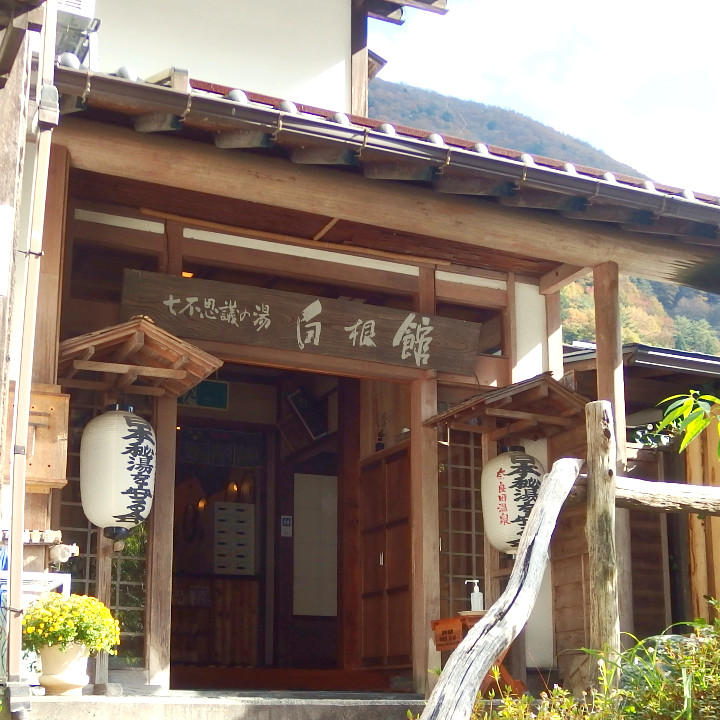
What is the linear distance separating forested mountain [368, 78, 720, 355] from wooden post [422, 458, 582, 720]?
1002 inches

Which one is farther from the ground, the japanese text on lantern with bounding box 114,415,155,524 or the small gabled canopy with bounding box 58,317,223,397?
the small gabled canopy with bounding box 58,317,223,397

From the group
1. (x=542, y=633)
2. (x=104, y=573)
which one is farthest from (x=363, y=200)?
(x=542, y=633)

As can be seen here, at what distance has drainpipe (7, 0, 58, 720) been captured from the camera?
17.2 feet

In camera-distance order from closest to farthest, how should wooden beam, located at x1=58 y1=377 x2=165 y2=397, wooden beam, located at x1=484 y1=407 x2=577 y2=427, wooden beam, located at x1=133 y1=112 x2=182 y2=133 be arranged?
1. wooden beam, located at x1=133 y1=112 x2=182 y2=133
2. wooden beam, located at x1=58 y1=377 x2=165 y2=397
3. wooden beam, located at x1=484 y1=407 x2=577 y2=427

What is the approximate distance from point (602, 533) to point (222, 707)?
2644mm

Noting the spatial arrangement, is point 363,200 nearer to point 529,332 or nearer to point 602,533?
point 529,332

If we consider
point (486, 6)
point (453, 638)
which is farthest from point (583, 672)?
point (486, 6)

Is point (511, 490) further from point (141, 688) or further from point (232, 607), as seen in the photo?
point (232, 607)

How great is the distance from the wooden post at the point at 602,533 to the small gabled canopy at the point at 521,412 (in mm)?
2940

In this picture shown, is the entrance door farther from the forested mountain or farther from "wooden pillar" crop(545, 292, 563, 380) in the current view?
the forested mountain

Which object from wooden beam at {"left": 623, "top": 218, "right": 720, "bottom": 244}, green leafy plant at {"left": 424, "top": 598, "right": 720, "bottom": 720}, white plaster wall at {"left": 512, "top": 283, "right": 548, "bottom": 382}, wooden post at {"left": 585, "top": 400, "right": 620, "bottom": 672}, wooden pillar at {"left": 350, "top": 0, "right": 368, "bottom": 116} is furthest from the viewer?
wooden pillar at {"left": 350, "top": 0, "right": 368, "bottom": 116}

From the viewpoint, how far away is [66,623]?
6160mm

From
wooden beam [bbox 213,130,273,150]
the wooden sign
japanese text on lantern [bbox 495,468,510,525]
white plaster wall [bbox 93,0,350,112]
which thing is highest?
white plaster wall [bbox 93,0,350,112]

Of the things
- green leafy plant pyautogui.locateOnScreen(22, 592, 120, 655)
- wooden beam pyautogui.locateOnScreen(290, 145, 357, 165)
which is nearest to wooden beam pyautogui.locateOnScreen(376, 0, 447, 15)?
wooden beam pyautogui.locateOnScreen(290, 145, 357, 165)
